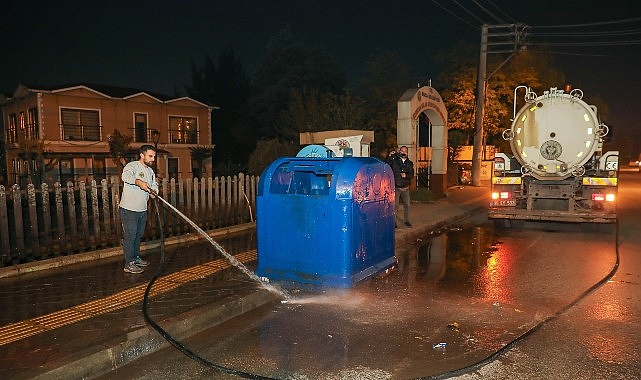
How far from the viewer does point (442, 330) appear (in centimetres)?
511

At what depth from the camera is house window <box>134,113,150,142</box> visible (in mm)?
33781

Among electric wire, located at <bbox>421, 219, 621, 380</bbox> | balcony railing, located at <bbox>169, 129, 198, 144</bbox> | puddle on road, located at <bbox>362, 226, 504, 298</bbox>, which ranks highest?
balcony railing, located at <bbox>169, 129, 198, 144</bbox>

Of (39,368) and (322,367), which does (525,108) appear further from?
(39,368)

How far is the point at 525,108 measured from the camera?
1151 centimetres

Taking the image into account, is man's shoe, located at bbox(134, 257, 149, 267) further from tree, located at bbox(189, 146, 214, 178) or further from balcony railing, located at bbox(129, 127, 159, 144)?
balcony railing, located at bbox(129, 127, 159, 144)

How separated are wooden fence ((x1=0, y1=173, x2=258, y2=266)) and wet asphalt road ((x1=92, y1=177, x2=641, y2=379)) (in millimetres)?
2820

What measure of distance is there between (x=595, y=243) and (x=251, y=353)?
→ 8.27 metres

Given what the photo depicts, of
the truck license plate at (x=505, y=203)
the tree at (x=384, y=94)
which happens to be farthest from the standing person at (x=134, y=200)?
the tree at (x=384, y=94)

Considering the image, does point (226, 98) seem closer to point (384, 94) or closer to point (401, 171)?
point (384, 94)

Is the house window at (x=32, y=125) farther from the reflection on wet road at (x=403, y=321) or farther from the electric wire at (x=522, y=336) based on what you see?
the electric wire at (x=522, y=336)

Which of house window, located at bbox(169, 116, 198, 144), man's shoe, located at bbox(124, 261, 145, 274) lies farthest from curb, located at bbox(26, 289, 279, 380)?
house window, located at bbox(169, 116, 198, 144)

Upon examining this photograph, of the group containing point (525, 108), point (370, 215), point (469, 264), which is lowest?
point (469, 264)

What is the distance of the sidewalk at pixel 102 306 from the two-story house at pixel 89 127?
70.3 feet

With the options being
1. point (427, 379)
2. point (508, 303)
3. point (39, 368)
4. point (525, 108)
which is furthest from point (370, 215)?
point (525, 108)
